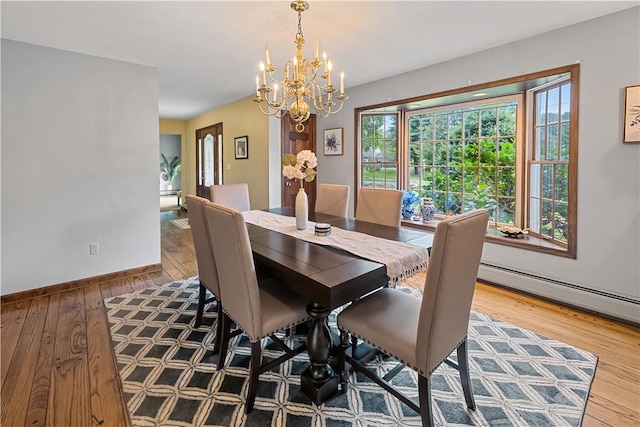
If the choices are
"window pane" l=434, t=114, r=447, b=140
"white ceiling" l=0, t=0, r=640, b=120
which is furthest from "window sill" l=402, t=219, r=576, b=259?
"white ceiling" l=0, t=0, r=640, b=120

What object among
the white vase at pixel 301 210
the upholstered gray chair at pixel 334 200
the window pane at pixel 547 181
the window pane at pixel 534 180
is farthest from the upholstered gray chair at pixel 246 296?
the window pane at pixel 534 180

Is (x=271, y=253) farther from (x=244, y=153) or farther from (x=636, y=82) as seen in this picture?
(x=244, y=153)

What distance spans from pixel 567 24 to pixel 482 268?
2323mm

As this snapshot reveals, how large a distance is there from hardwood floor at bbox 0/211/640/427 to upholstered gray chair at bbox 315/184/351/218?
115 centimetres

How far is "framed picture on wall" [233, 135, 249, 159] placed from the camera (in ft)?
18.2

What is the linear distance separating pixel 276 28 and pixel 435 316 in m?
2.50

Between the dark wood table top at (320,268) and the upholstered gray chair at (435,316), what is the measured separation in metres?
0.19

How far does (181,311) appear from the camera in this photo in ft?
8.99

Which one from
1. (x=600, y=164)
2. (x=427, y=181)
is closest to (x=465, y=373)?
(x=600, y=164)

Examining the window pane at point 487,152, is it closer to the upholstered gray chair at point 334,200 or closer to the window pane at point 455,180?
the window pane at point 455,180

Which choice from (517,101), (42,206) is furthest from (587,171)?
(42,206)

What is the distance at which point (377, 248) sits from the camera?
1.92 m

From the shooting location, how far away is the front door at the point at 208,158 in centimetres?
679

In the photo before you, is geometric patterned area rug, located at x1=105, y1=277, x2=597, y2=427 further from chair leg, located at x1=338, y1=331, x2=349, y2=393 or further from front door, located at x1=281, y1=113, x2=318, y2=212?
front door, located at x1=281, y1=113, x2=318, y2=212
